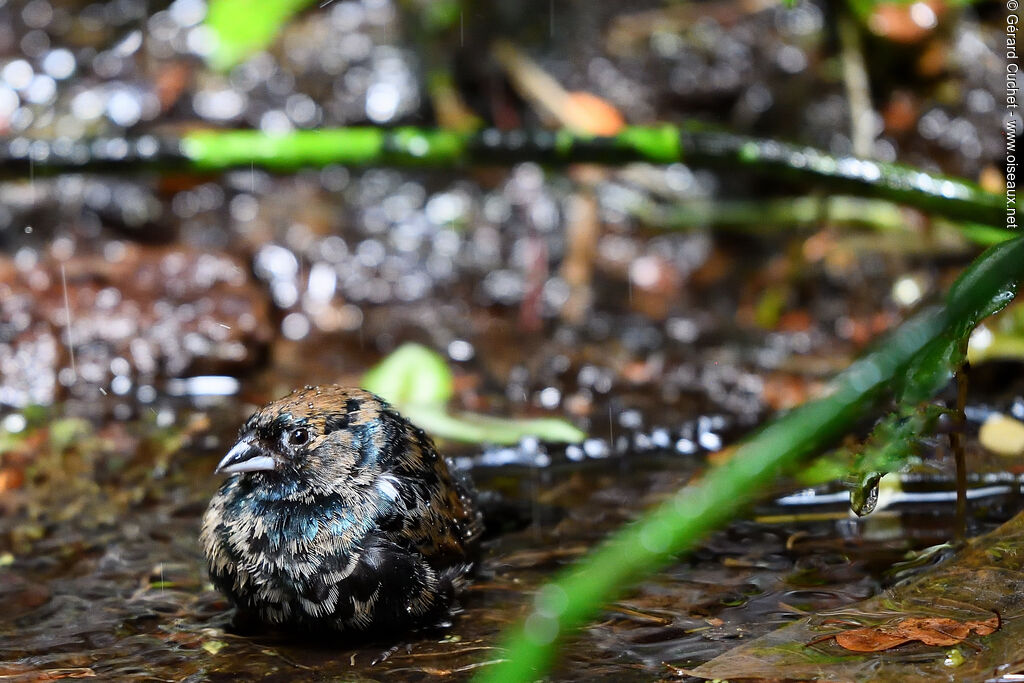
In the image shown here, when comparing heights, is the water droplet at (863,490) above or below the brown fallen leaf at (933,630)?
above

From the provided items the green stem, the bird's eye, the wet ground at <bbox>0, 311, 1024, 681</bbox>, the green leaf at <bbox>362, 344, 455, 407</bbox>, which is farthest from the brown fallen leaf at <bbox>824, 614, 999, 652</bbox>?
the green leaf at <bbox>362, 344, 455, 407</bbox>

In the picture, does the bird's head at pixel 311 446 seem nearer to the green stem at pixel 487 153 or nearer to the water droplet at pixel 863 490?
the water droplet at pixel 863 490

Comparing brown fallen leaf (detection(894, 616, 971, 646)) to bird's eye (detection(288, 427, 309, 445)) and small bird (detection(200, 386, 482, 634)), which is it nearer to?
small bird (detection(200, 386, 482, 634))

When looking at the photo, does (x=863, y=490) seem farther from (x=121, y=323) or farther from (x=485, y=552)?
(x=121, y=323)

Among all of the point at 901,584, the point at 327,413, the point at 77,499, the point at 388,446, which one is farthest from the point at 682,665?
the point at 77,499

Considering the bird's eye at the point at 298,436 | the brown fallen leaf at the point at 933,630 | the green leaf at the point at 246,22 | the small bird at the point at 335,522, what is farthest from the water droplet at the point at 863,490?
the green leaf at the point at 246,22

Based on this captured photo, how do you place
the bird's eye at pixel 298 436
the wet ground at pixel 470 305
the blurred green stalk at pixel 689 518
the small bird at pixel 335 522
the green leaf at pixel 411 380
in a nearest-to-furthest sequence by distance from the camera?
1. the blurred green stalk at pixel 689 518
2. the small bird at pixel 335 522
3. the wet ground at pixel 470 305
4. the bird's eye at pixel 298 436
5. the green leaf at pixel 411 380

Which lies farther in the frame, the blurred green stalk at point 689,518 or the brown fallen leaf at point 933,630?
the brown fallen leaf at point 933,630
